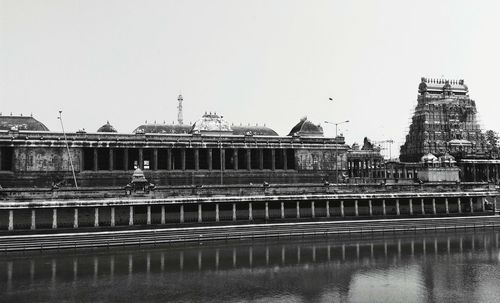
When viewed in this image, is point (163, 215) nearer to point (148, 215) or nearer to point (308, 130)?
point (148, 215)

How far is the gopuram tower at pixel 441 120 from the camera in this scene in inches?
4341

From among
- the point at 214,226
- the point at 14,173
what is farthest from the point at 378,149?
the point at 14,173

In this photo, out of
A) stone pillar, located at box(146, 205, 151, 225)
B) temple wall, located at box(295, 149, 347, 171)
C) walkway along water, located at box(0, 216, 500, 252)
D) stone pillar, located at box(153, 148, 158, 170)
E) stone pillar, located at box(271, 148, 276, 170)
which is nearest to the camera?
walkway along water, located at box(0, 216, 500, 252)

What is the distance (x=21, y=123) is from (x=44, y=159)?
912 centimetres

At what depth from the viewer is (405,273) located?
1518 inches

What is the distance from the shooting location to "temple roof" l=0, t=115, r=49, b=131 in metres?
72.3

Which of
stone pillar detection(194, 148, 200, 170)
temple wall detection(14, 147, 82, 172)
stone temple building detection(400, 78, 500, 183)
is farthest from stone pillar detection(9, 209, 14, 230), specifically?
stone temple building detection(400, 78, 500, 183)

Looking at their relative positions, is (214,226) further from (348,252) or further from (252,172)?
(252,172)

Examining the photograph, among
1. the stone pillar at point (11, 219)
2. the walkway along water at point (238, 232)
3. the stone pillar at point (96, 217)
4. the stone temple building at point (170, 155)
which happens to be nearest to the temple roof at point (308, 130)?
the stone temple building at point (170, 155)

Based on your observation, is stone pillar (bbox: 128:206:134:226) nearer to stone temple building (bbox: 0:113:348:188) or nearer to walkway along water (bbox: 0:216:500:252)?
walkway along water (bbox: 0:216:500:252)

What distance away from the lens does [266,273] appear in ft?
127

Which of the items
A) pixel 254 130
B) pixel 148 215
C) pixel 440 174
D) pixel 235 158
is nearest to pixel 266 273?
pixel 148 215

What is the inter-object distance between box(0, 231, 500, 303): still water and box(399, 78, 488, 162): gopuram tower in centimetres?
6093

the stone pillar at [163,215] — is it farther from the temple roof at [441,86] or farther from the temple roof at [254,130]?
the temple roof at [441,86]
